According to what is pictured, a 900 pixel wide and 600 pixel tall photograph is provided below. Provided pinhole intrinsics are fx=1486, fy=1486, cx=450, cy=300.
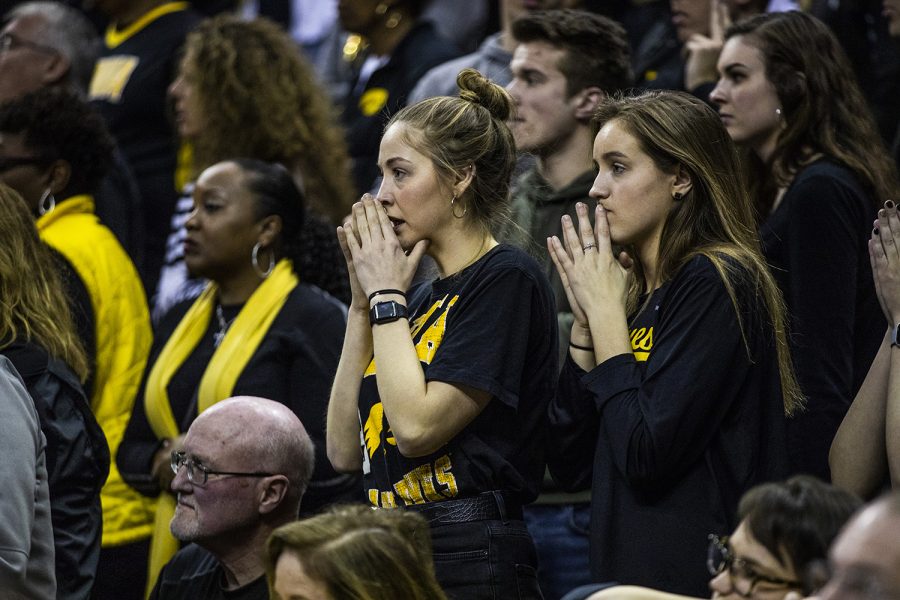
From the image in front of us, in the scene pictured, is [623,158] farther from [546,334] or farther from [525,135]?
[525,135]

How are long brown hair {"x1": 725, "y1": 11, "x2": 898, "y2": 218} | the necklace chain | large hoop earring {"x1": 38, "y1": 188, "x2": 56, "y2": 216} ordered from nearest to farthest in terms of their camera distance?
long brown hair {"x1": 725, "y1": 11, "x2": 898, "y2": 218}, the necklace chain, large hoop earring {"x1": 38, "y1": 188, "x2": 56, "y2": 216}

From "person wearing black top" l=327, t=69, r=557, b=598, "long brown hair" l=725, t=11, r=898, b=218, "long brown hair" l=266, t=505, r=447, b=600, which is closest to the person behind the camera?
"long brown hair" l=266, t=505, r=447, b=600

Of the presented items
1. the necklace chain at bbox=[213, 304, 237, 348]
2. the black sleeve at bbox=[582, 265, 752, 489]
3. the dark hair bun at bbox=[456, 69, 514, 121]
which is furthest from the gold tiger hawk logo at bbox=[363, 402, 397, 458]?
the necklace chain at bbox=[213, 304, 237, 348]

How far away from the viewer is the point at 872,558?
6.38ft

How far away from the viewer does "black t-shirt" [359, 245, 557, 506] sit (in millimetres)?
3264

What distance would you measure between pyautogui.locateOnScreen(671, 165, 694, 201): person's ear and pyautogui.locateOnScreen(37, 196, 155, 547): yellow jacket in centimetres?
225

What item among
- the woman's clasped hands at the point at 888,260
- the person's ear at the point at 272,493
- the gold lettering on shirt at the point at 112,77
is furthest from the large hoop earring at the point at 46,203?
the woman's clasped hands at the point at 888,260

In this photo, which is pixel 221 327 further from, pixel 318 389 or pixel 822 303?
pixel 822 303

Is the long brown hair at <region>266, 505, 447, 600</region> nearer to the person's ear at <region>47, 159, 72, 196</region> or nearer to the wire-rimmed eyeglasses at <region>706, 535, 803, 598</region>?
the wire-rimmed eyeglasses at <region>706, 535, 803, 598</region>

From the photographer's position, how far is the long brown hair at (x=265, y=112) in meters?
5.81

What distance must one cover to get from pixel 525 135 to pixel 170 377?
1.40m

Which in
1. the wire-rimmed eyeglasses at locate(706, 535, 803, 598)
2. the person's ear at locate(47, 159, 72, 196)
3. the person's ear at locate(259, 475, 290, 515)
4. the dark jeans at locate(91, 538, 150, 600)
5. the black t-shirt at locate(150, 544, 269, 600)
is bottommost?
the dark jeans at locate(91, 538, 150, 600)

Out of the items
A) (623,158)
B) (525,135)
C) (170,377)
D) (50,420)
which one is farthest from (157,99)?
(623,158)

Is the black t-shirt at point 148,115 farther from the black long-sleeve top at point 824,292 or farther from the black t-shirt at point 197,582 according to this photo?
the black long-sleeve top at point 824,292
